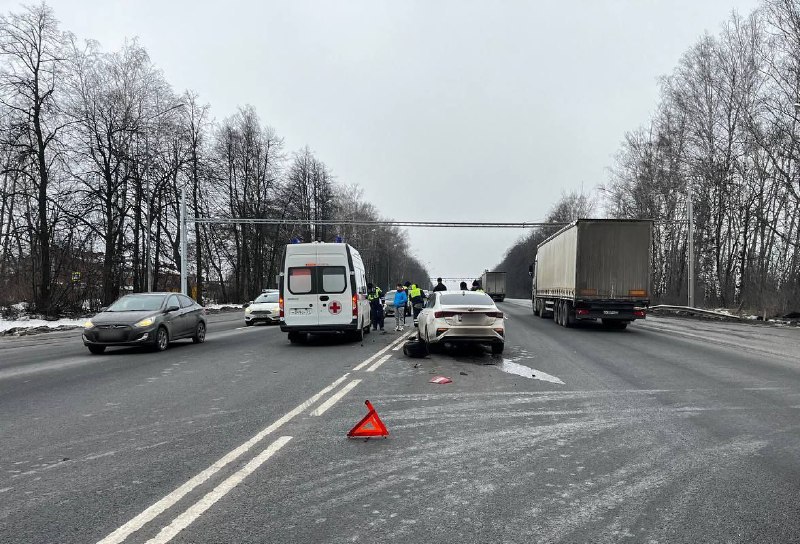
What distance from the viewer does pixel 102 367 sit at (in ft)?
37.1

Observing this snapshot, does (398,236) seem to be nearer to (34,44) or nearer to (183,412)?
(34,44)

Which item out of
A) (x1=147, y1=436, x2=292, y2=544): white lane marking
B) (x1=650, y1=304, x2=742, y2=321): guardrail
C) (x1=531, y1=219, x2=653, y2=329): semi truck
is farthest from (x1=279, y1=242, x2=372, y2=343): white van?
(x1=650, y1=304, x2=742, y2=321): guardrail

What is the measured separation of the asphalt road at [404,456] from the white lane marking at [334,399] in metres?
0.06

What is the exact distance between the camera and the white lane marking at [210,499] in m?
3.40

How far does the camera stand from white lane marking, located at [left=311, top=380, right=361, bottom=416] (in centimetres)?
689

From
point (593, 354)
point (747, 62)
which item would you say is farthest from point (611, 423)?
point (747, 62)

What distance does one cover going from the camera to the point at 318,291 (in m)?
15.6

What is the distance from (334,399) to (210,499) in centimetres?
371

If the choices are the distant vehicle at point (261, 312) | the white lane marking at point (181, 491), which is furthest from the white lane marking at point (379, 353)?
the distant vehicle at point (261, 312)

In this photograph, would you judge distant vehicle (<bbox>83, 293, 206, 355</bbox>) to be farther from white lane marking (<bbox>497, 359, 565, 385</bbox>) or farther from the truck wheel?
the truck wheel

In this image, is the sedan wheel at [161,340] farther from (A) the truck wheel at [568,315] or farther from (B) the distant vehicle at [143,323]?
(A) the truck wheel at [568,315]

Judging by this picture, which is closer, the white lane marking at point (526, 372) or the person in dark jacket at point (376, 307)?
the white lane marking at point (526, 372)

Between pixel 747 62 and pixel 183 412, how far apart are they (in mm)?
37425

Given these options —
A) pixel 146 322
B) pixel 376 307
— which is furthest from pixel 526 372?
pixel 376 307
